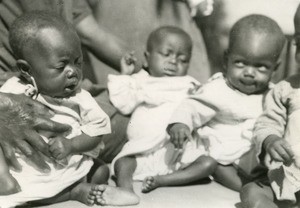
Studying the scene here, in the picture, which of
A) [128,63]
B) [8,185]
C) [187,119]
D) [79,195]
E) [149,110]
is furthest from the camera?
[128,63]

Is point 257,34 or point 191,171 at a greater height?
point 257,34

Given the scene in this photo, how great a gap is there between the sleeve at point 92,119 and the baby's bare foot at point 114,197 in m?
0.18

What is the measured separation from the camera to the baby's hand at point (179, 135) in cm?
186

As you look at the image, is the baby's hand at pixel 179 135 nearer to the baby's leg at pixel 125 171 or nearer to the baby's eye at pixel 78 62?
the baby's leg at pixel 125 171

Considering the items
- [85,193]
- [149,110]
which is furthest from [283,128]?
[85,193]

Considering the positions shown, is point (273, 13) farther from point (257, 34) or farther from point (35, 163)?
point (35, 163)

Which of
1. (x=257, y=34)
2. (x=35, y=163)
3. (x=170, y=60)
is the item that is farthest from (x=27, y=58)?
(x=257, y=34)

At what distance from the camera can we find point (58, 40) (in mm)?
1755

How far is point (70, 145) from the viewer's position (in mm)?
1722

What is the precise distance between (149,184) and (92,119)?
11.4 inches

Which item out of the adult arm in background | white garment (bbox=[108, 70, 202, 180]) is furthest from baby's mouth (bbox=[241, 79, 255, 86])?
the adult arm in background

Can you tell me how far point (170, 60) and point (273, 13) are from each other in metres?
0.54

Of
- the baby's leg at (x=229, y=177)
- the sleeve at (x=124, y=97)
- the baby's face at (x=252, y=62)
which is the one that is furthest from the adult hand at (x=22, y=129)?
the baby's face at (x=252, y=62)

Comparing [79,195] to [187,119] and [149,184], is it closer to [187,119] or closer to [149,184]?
[149,184]
